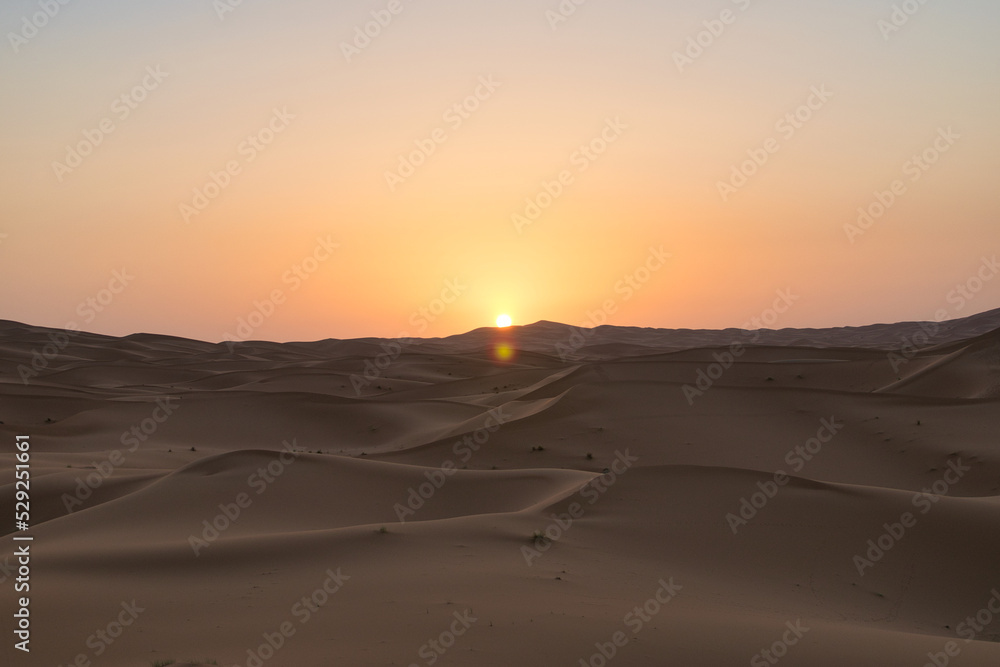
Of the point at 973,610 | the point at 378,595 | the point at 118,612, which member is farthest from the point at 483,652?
the point at 973,610

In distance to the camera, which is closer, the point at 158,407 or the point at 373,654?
the point at 373,654

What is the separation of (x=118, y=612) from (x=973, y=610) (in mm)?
8049

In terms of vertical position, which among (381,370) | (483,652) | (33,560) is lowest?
(483,652)

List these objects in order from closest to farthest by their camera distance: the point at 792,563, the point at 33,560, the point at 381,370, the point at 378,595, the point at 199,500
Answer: the point at 378,595 → the point at 33,560 → the point at 792,563 → the point at 199,500 → the point at 381,370

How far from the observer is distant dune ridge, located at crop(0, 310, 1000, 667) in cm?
584

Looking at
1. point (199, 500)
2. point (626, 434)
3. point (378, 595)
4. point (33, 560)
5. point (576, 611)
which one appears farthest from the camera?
point (626, 434)

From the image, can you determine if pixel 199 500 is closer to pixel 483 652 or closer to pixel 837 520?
pixel 483 652

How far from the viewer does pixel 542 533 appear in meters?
8.90

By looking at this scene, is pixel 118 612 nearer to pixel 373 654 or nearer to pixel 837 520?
pixel 373 654

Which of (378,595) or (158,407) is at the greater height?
(158,407)

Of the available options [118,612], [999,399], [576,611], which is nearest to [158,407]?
[118,612]

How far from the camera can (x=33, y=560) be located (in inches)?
309

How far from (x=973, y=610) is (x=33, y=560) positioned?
946cm

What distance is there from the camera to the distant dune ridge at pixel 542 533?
584cm
